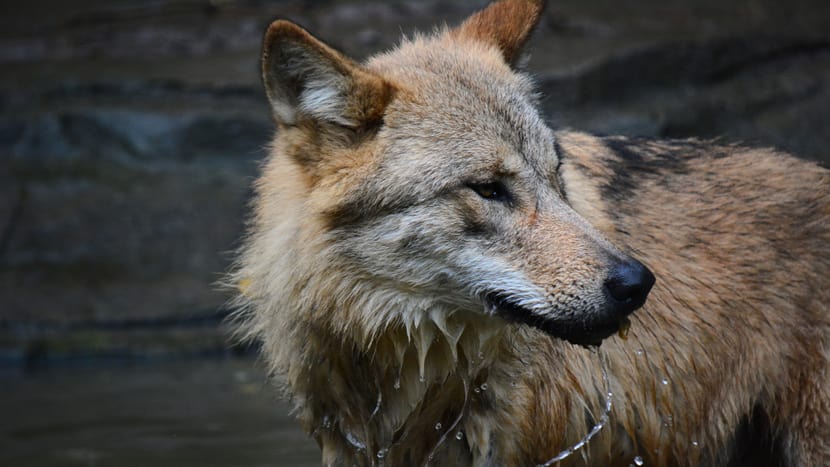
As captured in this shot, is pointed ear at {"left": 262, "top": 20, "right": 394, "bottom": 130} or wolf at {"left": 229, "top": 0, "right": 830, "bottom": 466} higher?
pointed ear at {"left": 262, "top": 20, "right": 394, "bottom": 130}

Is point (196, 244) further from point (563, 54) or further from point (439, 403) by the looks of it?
point (439, 403)

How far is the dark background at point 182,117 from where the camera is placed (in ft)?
29.5

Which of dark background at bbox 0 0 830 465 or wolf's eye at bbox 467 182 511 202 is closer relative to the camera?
wolf's eye at bbox 467 182 511 202

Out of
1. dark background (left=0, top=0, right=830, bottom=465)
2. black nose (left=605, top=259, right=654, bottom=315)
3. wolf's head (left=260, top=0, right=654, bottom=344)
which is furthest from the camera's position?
dark background (left=0, top=0, right=830, bottom=465)

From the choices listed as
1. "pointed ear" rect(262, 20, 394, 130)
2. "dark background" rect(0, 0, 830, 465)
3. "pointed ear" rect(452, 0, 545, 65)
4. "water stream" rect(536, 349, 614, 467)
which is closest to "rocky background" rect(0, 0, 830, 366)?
"dark background" rect(0, 0, 830, 465)

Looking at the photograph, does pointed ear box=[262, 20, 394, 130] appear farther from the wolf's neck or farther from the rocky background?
the rocky background

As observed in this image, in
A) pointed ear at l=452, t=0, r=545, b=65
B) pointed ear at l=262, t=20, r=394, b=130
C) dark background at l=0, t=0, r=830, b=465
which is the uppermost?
pointed ear at l=452, t=0, r=545, b=65

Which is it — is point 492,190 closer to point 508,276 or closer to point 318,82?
point 508,276

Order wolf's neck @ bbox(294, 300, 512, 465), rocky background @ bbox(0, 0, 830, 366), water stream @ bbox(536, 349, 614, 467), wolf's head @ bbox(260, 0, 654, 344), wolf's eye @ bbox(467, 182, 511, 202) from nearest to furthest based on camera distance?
wolf's head @ bbox(260, 0, 654, 344) < wolf's eye @ bbox(467, 182, 511, 202) < wolf's neck @ bbox(294, 300, 512, 465) < water stream @ bbox(536, 349, 614, 467) < rocky background @ bbox(0, 0, 830, 366)

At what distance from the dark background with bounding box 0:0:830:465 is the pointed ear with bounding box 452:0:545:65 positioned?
161 inches

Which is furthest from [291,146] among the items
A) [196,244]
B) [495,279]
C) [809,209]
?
[196,244]

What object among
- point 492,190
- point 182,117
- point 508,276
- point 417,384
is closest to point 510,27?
point 492,190

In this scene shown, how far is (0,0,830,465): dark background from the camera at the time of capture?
353 inches

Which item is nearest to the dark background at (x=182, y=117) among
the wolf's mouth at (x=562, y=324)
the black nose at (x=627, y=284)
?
the wolf's mouth at (x=562, y=324)
